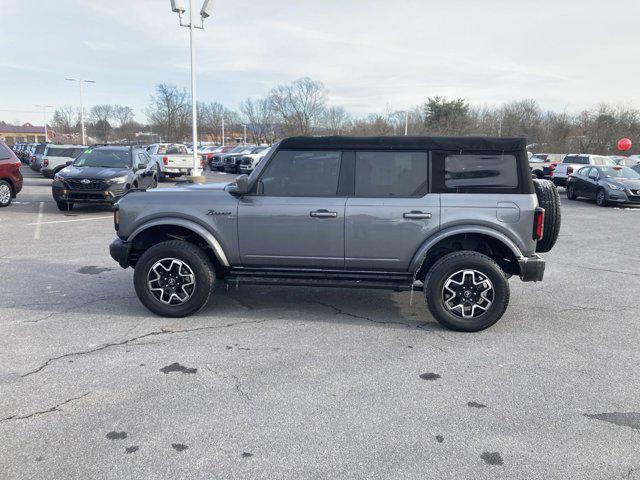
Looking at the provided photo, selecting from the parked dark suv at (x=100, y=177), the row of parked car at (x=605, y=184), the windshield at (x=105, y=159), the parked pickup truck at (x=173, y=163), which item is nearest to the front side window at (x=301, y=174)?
the parked dark suv at (x=100, y=177)

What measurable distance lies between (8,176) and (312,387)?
44.1ft

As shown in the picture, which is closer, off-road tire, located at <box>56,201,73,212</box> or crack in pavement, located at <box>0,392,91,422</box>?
crack in pavement, located at <box>0,392,91,422</box>

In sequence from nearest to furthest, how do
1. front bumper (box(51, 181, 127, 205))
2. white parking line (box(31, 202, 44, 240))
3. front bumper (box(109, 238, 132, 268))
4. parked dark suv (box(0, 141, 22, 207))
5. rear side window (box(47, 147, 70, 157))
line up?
front bumper (box(109, 238, 132, 268)) → white parking line (box(31, 202, 44, 240)) → front bumper (box(51, 181, 127, 205)) → parked dark suv (box(0, 141, 22, 207)) → rear side window (box(47, 147, 70, 157))

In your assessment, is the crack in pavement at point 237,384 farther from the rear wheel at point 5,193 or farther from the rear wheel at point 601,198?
the rear wheel at point 601,198

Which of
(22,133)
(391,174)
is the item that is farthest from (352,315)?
(22,133)

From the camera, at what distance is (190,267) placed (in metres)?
5.14

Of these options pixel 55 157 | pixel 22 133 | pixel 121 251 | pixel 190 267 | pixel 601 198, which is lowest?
pixel 190 267

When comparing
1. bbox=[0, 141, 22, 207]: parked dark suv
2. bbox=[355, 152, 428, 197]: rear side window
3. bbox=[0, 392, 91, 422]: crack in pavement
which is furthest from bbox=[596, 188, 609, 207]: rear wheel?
bbox=[0, 141, 22, 207]: parked dark suv

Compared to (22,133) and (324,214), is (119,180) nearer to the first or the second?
(324,214)

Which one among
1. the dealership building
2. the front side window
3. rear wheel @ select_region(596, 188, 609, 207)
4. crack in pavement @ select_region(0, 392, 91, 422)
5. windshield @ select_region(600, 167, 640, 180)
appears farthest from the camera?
the dealership building

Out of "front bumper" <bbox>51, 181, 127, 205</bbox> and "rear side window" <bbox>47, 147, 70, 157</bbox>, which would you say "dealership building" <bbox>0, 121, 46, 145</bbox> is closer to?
"rear side window" <bbox>47, 147, 70, 157</bbox>

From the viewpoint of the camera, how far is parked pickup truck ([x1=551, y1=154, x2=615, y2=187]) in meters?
22.3

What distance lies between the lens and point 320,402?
3547 millimetres

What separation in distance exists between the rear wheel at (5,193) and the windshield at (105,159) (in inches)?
82.3
